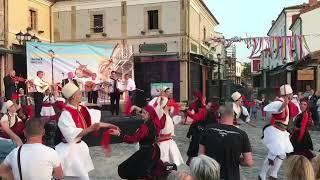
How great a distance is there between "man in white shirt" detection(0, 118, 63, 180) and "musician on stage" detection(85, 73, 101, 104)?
1917 centimetres

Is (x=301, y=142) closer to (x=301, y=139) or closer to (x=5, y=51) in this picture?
(x=301, y=139)

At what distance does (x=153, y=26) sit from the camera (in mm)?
31797

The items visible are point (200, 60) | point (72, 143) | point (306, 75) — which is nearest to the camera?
point (72, 143)

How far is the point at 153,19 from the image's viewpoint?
3184 centimetres

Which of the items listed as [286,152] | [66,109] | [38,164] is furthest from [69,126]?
[286,152]

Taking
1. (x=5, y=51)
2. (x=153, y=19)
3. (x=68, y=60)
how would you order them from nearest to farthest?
(x=68, y=60) < (x=5, y=51) < (x=153, y=19)

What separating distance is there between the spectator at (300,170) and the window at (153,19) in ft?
93.9

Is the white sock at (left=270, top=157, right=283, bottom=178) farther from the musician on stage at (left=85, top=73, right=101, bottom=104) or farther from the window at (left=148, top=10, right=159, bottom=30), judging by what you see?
the window at (left=148, top=10, right=159, bottom=30)

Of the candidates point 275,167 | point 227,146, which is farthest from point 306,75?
point 227,146

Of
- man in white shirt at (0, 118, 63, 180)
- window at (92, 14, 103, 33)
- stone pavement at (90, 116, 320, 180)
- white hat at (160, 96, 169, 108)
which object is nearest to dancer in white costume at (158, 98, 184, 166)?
white hat at (160, 96, 169, 108)

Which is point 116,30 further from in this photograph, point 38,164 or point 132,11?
point 38,164

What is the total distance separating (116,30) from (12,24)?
24.1 ft

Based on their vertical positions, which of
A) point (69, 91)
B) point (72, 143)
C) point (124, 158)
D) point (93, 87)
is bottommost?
point (124, 158)

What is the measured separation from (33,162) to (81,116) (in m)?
1.97
